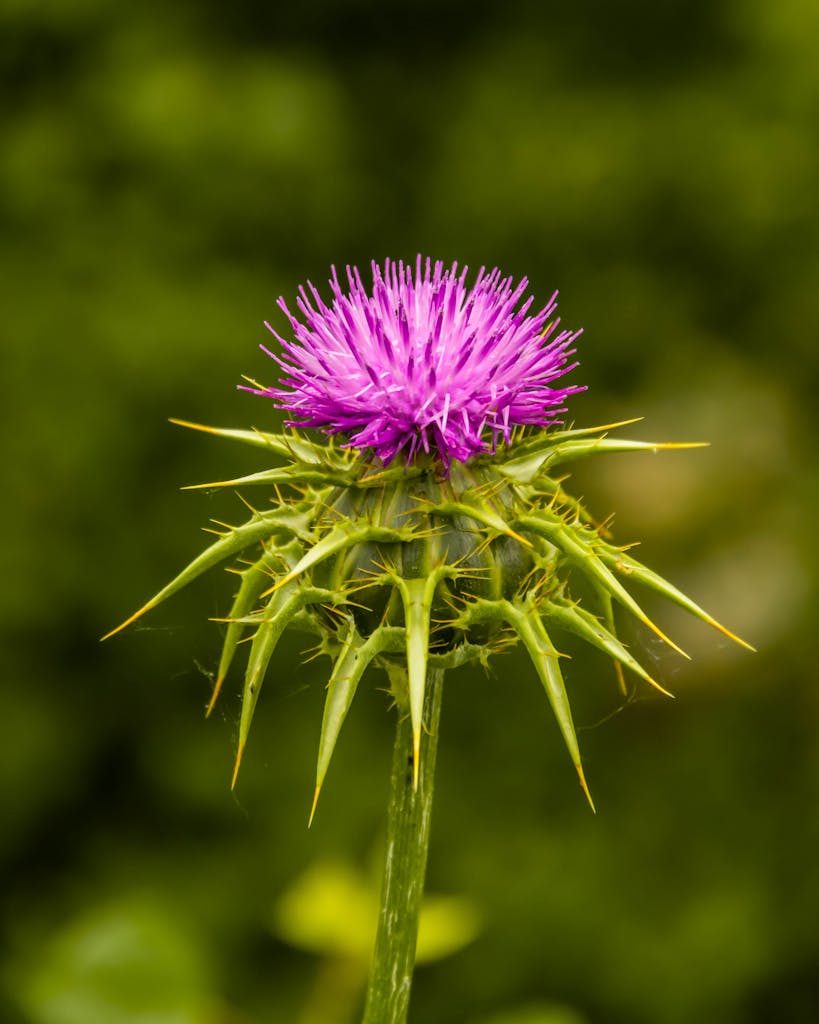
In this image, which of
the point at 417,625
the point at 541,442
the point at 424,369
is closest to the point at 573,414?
the point at 541,442

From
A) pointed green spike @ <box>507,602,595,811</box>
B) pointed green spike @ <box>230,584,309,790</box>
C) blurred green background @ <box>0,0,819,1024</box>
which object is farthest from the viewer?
blurred green background @ <box>0,0,819,1024</box>

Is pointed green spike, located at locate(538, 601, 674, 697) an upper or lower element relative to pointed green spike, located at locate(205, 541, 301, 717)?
lower

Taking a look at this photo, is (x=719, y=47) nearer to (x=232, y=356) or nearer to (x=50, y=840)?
(x=232, y=356)


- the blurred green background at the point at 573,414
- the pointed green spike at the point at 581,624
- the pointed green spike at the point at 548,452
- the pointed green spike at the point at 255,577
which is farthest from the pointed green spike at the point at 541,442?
the blurred green background at the point at 573,414

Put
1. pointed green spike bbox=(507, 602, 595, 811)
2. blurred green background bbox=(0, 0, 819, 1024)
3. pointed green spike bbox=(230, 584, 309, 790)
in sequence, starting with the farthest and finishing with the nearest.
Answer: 1. blurred green background bbox=(0, 0, 819, 1024)
2. pointed green spike bbox=(230, 584, 309, 790)
3. pointed green spike bbox=(507, 602, 595, 811)

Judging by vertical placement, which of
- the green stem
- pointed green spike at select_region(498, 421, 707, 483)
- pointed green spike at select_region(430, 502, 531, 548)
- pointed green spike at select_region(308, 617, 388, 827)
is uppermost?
pointed green spike at select_region(498, 421, 707, 483)

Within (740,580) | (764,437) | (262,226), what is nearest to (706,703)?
(740,580)

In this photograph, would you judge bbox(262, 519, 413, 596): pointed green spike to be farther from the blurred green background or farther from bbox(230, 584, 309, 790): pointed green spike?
the blurred green background

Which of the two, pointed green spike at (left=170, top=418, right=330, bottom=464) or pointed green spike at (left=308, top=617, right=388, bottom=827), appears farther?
pointed green spike at (left=170, top=418, right=330, bottom=464)

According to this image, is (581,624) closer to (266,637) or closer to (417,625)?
(417,625)

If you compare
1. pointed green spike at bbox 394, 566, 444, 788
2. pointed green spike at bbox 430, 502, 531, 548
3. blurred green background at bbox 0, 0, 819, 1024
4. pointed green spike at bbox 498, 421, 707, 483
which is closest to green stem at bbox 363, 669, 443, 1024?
pointed green spike at bbox 394, 566, 444, 788
